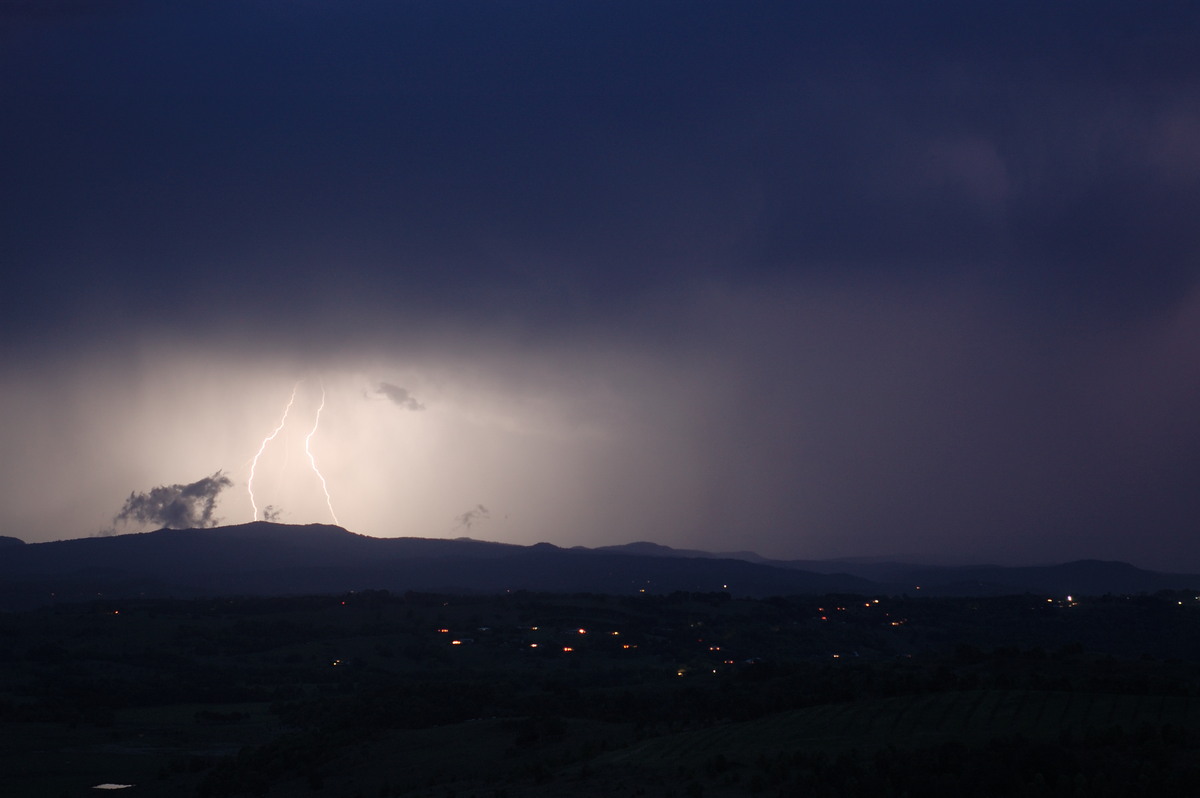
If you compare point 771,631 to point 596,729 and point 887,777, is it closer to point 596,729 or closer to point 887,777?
point 596,729

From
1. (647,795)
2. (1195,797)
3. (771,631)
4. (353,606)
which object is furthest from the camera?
(353,606)

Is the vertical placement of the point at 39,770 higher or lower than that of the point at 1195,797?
lower

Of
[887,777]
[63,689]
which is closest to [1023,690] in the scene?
[887,777]

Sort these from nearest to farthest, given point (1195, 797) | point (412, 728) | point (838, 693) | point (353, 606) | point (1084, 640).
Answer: point (1195, 797) < point (838, 693) < point (412, 728) < point (1084, 640) < point (353, 606)

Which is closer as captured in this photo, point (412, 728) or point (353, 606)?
Result: point (412, 728)

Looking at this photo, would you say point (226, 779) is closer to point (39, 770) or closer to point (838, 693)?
point (39, 770)

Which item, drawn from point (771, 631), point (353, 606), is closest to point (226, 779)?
point (771, 631)
